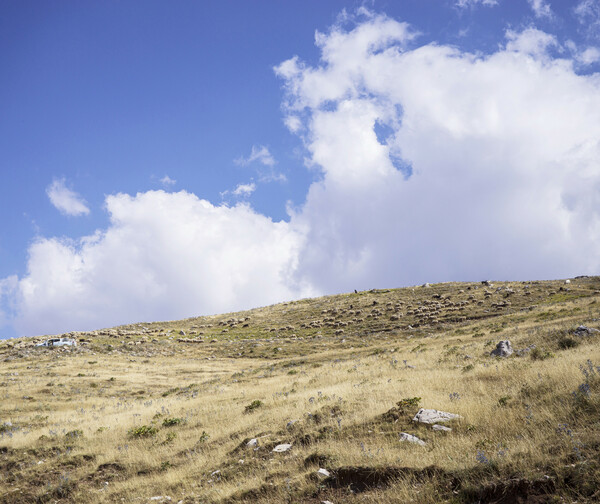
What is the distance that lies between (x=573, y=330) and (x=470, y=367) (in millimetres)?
8792

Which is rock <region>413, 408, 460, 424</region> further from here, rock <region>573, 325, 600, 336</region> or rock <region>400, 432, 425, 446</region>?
rock <region>573, 325, 600, 336</region>

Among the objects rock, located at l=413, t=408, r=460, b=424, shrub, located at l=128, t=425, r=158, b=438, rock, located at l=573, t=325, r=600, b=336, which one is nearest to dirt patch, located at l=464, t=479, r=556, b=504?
rock, located at l=413, t=408, r=460, b=424

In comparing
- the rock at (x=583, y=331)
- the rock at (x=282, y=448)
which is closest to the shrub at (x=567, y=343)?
the rock at (x=583, y=331)

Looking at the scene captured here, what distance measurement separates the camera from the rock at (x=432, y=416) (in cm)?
972

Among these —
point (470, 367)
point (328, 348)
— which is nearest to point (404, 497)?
point (470, 367)

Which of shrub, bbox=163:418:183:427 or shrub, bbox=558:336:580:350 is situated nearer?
shrub, bbox=163:418:183:427

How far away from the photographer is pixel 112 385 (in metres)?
35.3

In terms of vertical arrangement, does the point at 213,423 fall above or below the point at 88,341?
below

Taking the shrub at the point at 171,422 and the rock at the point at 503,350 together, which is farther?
the rock at the point at 503,350

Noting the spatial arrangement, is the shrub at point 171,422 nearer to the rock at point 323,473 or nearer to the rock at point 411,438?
the rock at point 323,473

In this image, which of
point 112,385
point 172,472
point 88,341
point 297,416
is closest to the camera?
point 172,472

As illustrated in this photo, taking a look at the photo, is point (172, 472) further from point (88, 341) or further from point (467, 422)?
point (88, 341)

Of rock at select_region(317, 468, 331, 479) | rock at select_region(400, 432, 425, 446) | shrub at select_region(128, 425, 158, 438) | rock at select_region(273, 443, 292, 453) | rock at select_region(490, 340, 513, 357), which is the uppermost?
rock at select_region(490, 340, 513, 357)

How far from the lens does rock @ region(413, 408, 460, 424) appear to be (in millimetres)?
9719
